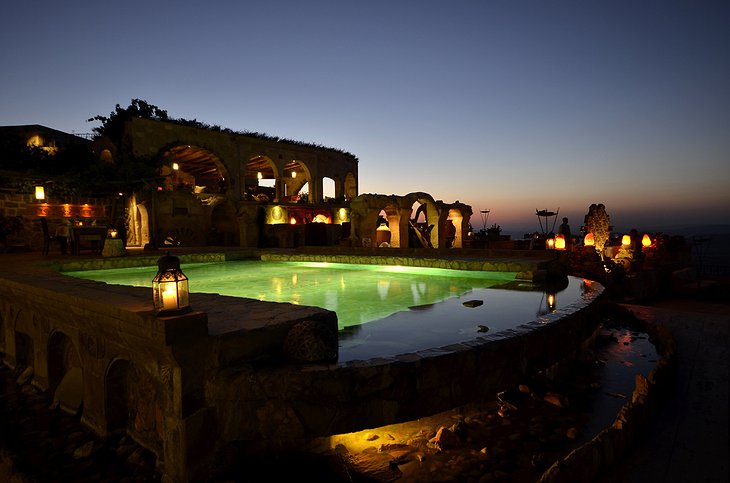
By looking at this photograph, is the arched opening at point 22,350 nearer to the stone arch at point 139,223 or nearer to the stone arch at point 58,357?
the stone arch at point 58,357

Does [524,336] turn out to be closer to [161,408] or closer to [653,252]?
[161,408]

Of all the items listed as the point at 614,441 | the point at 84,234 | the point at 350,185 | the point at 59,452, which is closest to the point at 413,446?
the point at 614,441

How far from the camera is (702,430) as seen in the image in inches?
131

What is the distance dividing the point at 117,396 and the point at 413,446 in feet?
9.51

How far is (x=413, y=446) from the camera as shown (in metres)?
3.27

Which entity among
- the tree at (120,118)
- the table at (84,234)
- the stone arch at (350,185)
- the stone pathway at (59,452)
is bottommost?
Result: the stone pathway at (59,452)

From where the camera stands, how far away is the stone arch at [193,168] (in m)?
22.4

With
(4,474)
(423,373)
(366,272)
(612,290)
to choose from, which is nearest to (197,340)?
(423,373)

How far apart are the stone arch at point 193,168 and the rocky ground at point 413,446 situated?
1735 centimetres

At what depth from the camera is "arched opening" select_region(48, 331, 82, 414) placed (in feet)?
14.3

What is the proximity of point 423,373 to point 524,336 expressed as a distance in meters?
1.25

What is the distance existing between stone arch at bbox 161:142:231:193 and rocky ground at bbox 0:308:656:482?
17.3m

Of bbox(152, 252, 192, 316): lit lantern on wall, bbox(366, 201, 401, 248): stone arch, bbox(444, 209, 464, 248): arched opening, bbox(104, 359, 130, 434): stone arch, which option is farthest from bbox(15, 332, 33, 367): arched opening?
bbox(444, 209, 464, 248): arched opening

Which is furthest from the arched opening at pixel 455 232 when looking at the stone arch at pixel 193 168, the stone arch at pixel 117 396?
the stone arch at pixel 117 396
